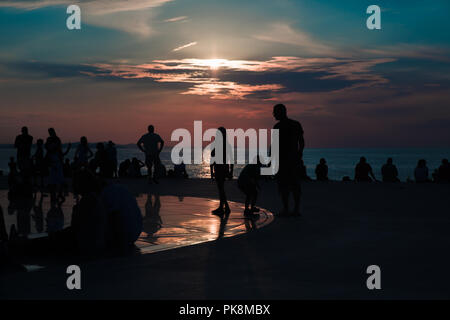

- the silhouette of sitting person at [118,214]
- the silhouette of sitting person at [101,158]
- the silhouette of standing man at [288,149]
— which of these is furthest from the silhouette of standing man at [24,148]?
the silhouette of sitting person at [118,214]

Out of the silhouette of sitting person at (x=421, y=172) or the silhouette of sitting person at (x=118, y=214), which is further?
the silhouette of sitting person at (x=421, y=172)

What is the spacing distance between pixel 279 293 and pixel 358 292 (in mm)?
786

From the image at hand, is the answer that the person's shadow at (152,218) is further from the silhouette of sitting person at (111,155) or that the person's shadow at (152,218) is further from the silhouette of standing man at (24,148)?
the silhouette of sitting person at (111,155)

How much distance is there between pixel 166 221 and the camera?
10.9 metres

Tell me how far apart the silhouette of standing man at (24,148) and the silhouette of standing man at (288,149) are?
31.6 ft

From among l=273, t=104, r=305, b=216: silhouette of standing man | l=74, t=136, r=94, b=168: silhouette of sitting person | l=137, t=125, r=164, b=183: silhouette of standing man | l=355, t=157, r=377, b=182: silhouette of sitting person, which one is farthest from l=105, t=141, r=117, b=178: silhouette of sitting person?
l=273, t=104, r=305, b=216: silhouette of standing man

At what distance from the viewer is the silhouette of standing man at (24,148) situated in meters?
17.3

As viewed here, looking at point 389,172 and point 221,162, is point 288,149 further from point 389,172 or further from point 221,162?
point 389,172

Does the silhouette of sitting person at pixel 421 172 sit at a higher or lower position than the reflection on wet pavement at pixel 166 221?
higher

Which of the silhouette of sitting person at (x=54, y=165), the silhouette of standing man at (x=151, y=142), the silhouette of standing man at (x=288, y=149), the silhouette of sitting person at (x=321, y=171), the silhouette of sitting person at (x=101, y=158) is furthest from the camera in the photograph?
the silhouette of sitting person at (x=321, y=171)

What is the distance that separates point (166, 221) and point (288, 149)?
2861 millimetres

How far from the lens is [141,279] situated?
230 inches

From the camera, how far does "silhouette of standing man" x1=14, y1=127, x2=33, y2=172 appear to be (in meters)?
17.3
